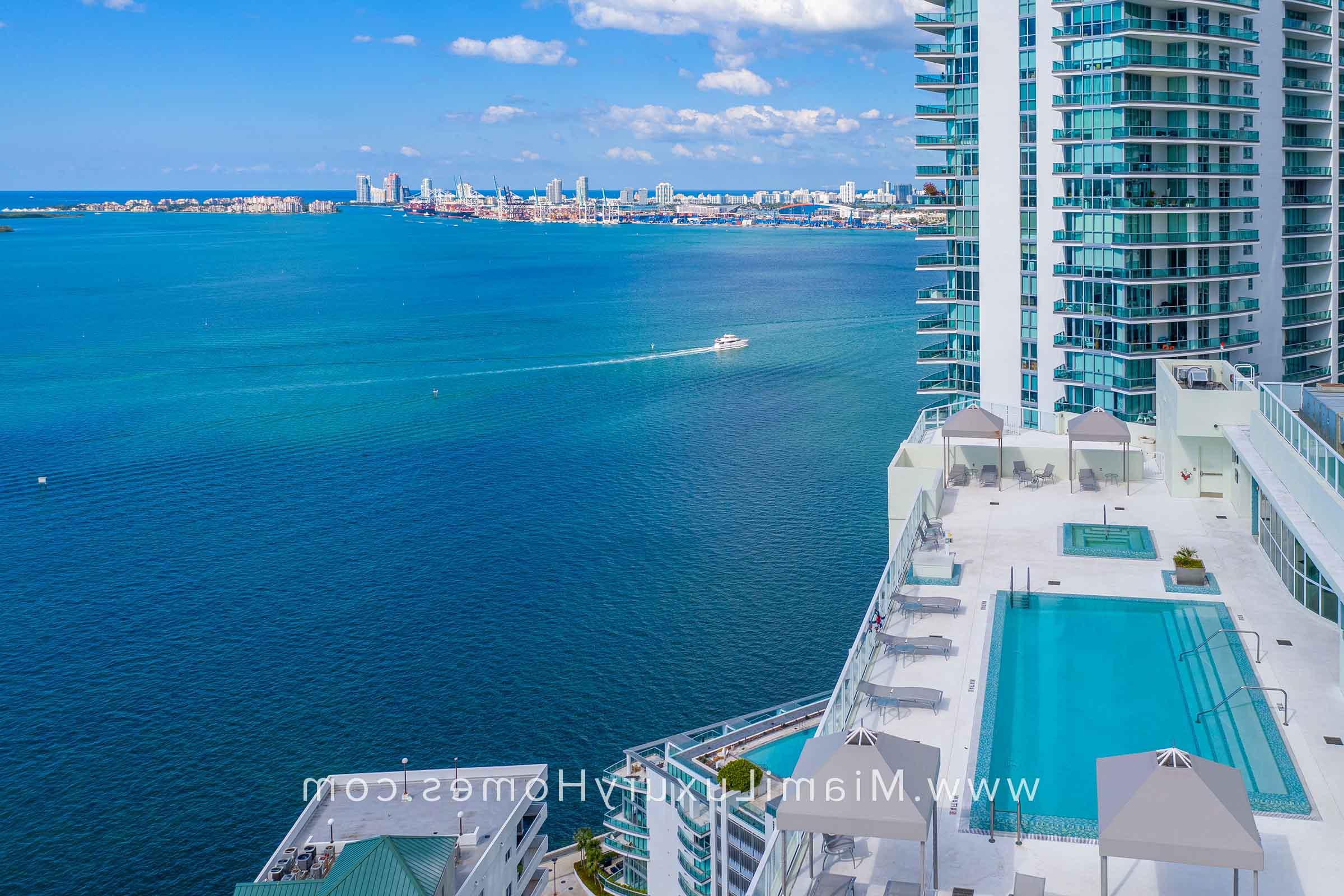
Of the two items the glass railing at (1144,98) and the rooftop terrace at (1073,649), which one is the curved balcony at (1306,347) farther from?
the rooftop terrace at (1073,649)

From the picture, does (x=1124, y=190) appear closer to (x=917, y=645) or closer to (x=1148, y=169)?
(x=1148, y=169)

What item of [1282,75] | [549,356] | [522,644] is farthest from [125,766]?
[549,356]

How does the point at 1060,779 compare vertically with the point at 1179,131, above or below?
below

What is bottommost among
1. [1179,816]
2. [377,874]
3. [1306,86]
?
[377,874]

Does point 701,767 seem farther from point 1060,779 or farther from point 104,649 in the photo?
point 104,649

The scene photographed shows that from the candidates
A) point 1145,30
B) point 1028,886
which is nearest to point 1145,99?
point 1145,30

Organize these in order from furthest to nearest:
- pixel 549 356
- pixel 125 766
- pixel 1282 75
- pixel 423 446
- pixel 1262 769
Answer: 1. pixel 549 356
2. pixel 423 446
3. pixel 1282 75
4. pixel 125 766
5. pixel 1262 769

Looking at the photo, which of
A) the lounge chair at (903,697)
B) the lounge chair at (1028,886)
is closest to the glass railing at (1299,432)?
the lounge chair at (903,697)

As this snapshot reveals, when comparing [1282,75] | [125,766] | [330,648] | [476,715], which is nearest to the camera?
[125,766]
